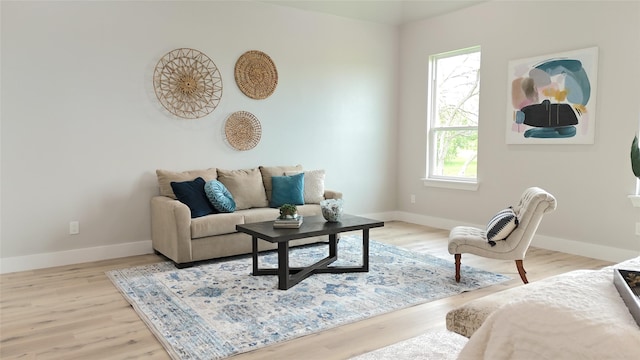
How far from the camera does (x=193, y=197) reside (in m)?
4.37

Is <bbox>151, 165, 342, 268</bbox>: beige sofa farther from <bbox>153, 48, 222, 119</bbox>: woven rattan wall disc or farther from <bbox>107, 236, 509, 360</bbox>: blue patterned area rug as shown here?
<bbox>153, 48, 222, 119</bbox>: woven rattan wall disc

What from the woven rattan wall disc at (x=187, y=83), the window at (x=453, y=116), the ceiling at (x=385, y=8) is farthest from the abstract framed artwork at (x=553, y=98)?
the woven rattan wall disc at (x=187, y=83)

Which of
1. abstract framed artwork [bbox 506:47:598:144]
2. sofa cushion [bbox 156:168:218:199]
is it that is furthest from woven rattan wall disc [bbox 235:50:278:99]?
abstract framed artwork [bbox 506:47:598:144]

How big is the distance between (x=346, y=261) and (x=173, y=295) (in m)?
1.58

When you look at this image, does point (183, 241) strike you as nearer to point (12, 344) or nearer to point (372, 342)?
point (12, 344)

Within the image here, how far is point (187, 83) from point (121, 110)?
71cm

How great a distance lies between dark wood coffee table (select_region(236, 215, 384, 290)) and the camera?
350 cm

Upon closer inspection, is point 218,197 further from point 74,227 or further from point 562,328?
point 562,328

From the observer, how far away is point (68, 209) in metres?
4.39

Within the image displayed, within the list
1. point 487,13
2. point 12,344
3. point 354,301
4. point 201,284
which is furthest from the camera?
point 487,13

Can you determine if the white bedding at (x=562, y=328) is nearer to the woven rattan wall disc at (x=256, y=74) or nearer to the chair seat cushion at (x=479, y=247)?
the chair seat cushion at (x=479, y=247)

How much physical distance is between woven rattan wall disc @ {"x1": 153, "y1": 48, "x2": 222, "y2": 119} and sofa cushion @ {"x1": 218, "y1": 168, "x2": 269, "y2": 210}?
0.73 meters

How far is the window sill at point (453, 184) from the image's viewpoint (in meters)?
5.66

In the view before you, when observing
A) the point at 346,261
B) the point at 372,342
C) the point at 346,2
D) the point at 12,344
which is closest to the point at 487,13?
the point at 346,2
